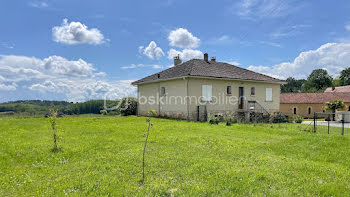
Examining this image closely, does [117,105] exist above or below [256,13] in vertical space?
below

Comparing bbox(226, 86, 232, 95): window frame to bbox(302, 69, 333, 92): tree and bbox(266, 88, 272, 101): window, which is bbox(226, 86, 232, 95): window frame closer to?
bbox(266, 88, 272, 101): window

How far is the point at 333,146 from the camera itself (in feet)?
24.8

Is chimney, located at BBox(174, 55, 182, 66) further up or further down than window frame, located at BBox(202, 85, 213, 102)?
further up

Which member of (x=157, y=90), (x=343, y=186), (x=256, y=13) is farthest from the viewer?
(x=157, y=90)

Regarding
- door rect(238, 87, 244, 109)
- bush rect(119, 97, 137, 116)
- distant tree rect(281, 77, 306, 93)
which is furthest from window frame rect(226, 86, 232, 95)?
distant tree rect(281, 77, 306, 93)

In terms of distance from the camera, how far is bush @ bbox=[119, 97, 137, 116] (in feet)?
79.0

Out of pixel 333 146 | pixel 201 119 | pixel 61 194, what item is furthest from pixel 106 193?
pixel 201 119

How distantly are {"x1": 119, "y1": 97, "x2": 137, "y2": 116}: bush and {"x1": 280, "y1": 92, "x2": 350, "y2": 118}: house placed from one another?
28060mm

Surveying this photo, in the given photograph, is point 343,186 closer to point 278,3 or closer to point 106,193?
point 106,193

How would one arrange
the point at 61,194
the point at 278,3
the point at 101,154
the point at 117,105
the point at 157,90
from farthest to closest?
1. the point at 117,105
2. the point at 157,90
3. the point at 278,3
4. the point at 101,154
5. the point at 61,194

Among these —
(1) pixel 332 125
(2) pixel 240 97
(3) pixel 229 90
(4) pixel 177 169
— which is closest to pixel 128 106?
(3) pixel 229 90

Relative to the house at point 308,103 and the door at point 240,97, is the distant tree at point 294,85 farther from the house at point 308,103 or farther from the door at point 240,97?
the door at point 240,97

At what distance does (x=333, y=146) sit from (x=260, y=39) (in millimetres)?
6519

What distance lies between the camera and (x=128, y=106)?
24.2 meters
